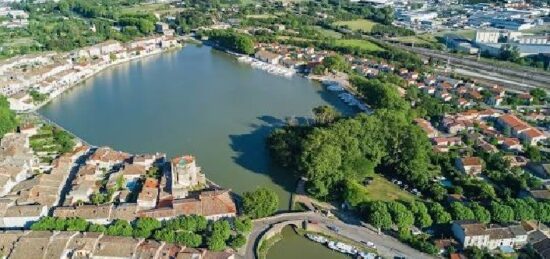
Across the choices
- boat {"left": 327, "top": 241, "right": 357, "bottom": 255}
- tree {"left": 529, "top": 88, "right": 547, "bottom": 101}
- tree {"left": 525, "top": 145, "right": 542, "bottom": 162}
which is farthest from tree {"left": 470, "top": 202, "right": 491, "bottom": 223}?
tree {"left": 529, "top": 88, "right": 547, "bottom": 101}

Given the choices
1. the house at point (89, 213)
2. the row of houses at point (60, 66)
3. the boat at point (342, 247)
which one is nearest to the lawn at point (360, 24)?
the row of houses at point (60, 66)

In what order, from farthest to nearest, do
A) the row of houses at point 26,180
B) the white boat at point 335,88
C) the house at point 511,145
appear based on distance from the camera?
the white boat at point 335,88
the house at point 511,145
the row of houses at point 26,180

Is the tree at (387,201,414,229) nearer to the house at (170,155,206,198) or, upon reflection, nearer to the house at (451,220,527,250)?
the house at (451,220,527,250)

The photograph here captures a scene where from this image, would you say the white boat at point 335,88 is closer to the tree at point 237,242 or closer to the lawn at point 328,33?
the lawn at point 328,33

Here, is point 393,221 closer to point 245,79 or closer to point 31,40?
point 245,79

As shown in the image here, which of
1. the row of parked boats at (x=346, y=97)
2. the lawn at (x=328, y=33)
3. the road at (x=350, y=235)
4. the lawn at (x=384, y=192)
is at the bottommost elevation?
the road at (x=350, y=235)

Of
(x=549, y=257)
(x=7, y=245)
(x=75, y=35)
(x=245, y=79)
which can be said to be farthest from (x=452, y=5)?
(x=7, y=245)

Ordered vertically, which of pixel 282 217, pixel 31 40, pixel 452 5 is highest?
pixel 452 5
